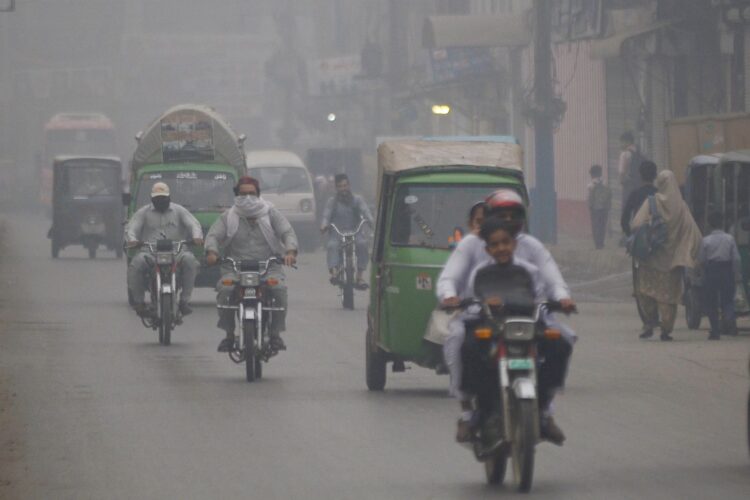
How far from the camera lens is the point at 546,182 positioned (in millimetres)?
36906

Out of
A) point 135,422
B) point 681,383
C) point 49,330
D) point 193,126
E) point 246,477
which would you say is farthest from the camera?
point 193,126

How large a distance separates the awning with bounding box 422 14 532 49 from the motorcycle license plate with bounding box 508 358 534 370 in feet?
112

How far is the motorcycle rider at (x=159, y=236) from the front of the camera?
1912 cm

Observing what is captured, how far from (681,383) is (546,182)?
22.2 m

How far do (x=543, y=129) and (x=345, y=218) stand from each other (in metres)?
12.2

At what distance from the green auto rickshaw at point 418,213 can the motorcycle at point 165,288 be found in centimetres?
451

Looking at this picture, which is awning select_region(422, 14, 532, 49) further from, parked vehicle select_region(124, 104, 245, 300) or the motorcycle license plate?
the motorcycle license plate

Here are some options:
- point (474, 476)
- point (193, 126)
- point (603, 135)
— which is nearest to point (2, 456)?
point (474, 476)

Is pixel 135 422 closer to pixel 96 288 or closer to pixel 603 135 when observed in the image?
pixel 96 288

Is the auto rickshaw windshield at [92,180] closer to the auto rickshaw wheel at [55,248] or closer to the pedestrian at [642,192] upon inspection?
the auto rickshaw wheel at [55,248]

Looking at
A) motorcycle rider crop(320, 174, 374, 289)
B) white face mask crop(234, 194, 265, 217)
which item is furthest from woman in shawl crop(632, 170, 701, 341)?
motorcycle rider crop(320, 174, 374, 289)

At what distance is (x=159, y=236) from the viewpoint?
19594 mm

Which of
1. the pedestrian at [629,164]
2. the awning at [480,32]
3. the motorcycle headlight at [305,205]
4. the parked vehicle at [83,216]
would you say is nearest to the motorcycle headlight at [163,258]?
the pedestrian at [629,164]

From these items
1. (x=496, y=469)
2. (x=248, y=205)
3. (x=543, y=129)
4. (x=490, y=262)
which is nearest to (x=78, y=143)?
(x=543, y=129)
